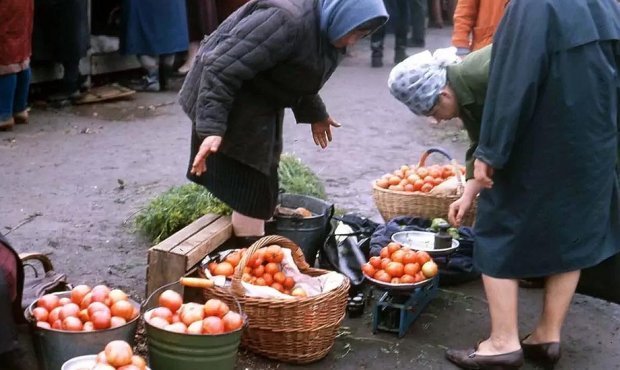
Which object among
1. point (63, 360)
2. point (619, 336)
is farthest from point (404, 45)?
point (63, 360)

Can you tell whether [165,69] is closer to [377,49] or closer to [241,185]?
[377,49]

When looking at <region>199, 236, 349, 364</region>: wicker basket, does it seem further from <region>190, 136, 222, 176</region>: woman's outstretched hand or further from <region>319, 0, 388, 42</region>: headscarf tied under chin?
<region>319, 0, 388, 42</region>: headscarf tied under chin

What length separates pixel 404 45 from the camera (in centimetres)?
1387

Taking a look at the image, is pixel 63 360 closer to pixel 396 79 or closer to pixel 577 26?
pixel 396 79

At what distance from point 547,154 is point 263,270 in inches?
52.5

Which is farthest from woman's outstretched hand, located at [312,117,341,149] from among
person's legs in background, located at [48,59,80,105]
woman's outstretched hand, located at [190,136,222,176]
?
person's legs in background, located at [48,59,80,105]

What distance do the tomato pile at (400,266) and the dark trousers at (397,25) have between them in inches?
358

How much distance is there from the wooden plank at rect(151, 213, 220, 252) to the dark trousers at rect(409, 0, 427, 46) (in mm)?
9853

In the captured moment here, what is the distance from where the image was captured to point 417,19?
1495 cm

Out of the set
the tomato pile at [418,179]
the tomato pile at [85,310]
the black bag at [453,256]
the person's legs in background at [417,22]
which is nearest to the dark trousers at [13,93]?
the tomato pile at [418,179]

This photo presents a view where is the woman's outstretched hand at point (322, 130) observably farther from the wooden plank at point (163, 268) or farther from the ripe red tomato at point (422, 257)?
the wooden plank at point (163, 268)

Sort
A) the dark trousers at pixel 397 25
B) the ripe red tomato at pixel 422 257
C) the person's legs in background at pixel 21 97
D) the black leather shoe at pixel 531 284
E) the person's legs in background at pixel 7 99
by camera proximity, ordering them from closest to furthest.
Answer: the ripe red tomato at pixel 422 257
the black leather shoe at pixel 531 284
the person's legs in background at pixel 7 99
the person's legs in background at pixel 21 97
the dark trousers at pixel 397 25

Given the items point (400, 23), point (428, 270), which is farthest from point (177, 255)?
point (400, 23)

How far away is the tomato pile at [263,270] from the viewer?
409 cm
